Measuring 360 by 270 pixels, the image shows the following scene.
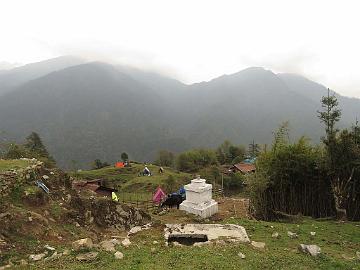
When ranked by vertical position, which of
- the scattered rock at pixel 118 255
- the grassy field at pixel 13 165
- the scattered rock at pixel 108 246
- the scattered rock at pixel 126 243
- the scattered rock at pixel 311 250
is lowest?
the scattered rock at pixel 311 250

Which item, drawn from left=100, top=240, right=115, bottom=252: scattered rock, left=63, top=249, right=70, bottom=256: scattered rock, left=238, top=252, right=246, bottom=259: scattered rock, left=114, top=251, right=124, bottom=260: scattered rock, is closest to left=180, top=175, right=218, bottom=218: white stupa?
left=238, top=252, right=246, bottom=259: scattered rock

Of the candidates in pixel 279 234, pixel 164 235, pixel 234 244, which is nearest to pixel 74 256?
pixel 164 235

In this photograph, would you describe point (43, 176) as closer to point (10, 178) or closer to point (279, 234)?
point (10, 178)

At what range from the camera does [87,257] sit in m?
11.2

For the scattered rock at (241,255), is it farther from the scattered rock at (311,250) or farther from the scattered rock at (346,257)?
the scattered rock at (346,257)

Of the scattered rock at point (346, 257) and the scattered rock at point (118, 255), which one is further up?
the scattered rock at point (118, 255)

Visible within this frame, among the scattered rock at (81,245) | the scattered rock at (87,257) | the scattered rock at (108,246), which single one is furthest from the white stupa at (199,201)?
the scattered rock at (87,257)

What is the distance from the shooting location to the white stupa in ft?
77.8

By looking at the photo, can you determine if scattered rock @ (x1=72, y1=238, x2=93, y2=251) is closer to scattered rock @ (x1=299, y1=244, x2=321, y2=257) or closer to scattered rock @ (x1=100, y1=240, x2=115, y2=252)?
scattered rock @ (x1=100, y1=240, x2=115, y2=252)

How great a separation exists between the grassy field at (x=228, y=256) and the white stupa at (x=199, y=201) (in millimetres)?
7102

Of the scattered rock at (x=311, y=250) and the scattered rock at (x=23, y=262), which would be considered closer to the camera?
the scattered rock at (x=23, y=262)

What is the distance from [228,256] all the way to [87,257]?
4.71 metres

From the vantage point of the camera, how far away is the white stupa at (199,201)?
2370cm

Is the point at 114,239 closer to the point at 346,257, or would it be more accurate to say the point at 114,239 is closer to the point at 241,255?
the point at 241,255
